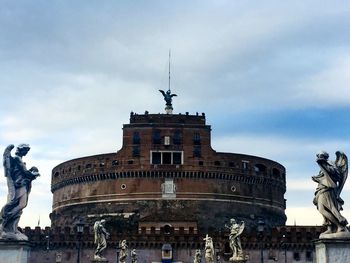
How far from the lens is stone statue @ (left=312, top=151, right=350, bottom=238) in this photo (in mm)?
12453

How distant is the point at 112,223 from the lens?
76750mm

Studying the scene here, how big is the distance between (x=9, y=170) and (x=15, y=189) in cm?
40

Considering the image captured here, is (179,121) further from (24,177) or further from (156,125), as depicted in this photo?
(24,177)

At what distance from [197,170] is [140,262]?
16111 millimetres

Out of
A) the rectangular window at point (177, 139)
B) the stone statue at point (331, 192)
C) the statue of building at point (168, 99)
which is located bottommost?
the stone statue at point (331, 192)

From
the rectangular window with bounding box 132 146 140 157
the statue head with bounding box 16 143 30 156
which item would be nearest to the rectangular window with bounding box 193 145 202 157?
the rectangular window with bounding box 132 146 140 157

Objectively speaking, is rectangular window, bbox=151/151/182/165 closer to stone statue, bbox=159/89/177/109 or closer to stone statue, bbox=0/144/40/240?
stone statue, bbox=159/89/177/109

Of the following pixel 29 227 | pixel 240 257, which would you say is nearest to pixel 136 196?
pixel 29 227

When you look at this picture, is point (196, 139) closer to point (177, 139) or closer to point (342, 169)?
point (177, 139)

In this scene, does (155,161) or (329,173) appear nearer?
(329,173)

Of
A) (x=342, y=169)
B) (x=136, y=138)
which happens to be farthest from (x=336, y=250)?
(x=136, y=138)

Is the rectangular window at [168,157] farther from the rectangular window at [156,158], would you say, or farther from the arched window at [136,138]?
the arched window at [136,138]

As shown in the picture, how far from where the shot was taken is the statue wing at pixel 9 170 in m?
13.1

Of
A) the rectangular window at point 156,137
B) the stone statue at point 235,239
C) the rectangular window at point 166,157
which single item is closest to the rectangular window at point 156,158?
the rectangular window at point 166,157
